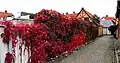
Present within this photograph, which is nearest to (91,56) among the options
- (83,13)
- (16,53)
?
(16,53)

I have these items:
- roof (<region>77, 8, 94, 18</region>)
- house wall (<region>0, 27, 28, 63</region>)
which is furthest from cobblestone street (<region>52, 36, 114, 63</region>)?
roof (<region>77, 8, 94, 18</region>)

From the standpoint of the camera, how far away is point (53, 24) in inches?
663

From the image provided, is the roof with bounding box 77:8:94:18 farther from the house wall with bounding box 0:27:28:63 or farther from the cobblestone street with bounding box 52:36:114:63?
the house wall with bounding box 0:27:28:63

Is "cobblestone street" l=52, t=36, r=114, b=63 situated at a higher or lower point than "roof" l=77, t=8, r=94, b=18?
lower

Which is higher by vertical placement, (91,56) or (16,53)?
(16,53)

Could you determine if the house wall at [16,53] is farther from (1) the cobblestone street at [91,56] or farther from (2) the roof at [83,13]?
(2) the roof at [83,13]

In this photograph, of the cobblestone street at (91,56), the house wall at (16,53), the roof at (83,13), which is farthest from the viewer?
the roof at (83,13)

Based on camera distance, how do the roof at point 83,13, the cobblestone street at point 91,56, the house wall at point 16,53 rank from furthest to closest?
the roof at point 83,13 < the cobblestone street at point 91,56 < the house wall at point 16,53

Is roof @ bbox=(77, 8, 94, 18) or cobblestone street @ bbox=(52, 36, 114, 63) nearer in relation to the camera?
cobblestone street @ bbox=(52, 36, 114, 63)

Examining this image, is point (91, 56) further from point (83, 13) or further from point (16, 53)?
point (83, 13)

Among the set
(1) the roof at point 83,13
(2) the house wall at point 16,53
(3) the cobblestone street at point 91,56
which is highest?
(1) the roof at point 83,13

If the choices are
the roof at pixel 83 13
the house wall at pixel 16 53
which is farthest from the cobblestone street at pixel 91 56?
the roof at pixel 83 13

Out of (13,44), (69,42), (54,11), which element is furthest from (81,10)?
(13,44)

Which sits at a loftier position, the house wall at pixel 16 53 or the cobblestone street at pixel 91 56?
the house wall at pixel 16 53
